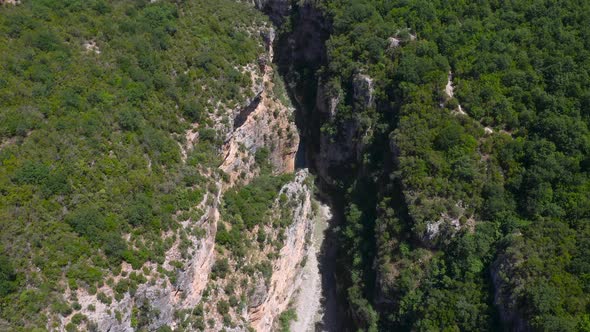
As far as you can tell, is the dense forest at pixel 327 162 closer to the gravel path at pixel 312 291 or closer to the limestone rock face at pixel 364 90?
the limestone rock face at pixel 364 90

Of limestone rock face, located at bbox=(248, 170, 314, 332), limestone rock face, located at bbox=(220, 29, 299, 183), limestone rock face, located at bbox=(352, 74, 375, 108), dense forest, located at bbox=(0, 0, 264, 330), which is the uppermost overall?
dense forest, located at bbox=(0, 0, 264, 330)

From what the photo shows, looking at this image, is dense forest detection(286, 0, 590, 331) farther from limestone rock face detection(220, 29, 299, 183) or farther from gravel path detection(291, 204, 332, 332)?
limestone rock face detection(220, 29, 299, 183)

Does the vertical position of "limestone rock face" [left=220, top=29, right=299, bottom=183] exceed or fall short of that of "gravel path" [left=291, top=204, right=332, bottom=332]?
it exceeds it

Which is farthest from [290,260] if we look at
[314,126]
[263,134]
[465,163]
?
[314,126]

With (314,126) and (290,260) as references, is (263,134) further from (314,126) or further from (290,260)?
(290,260)

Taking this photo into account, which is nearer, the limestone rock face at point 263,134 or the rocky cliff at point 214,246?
the rocky cliff at point 214,246

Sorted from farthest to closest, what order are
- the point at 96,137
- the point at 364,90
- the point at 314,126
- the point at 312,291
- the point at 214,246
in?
the point at 314,126 → the point at 364,90 → the point at 312,291 → the point at 214,246 → the point at 96,137

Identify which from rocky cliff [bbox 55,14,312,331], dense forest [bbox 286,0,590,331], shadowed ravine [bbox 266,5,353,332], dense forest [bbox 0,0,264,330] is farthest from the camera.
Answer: shadowed ravine [bbox 266,5,353,332]

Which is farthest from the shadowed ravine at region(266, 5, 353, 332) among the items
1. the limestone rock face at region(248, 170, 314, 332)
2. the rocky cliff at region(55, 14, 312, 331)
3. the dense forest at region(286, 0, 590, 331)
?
the limestone rock face at region(248, 170, 314, 332)

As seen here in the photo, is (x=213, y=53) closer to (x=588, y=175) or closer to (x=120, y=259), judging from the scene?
(x=120, y=259)

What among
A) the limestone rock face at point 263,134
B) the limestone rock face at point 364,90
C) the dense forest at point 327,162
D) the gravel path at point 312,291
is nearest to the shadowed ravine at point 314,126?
the gravel path at point 312,291
